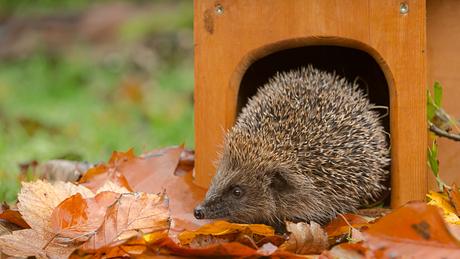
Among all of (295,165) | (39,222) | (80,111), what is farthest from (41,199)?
(80,111)

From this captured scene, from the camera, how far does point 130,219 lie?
3.36 m

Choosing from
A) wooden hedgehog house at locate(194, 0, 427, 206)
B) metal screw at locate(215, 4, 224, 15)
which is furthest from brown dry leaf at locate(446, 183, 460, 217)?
metal screw at locate(215, 4, 224, 15)

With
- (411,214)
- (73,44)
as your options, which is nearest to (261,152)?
(411,214)

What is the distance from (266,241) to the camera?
353 centimetres

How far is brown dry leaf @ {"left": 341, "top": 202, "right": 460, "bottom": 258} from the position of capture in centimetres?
284

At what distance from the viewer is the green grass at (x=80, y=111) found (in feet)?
20.5

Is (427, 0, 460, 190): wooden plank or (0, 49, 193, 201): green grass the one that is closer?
(427, 0, 460, 190): wooden plank

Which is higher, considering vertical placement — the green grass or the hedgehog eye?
the green grass

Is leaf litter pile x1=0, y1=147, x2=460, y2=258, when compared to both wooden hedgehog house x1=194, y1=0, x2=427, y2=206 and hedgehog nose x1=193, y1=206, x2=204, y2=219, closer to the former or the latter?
hedgehog nose x1=193, y1=206, x2=204, y2=219

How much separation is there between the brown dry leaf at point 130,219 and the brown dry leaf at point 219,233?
0.13m

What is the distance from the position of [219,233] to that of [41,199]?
0.81 metres

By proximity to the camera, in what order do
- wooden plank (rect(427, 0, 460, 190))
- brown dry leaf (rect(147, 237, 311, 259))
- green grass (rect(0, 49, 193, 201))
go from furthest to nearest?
green grass (rect(0, 49, 193, 201))
wooden plank (rect(427, 0, 460, 190))
brown dry leaf (rect(147, 237, 311, 259))

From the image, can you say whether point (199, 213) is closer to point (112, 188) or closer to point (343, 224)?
point (112, 188)

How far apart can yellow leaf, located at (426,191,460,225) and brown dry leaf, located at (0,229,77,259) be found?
5.47ft
